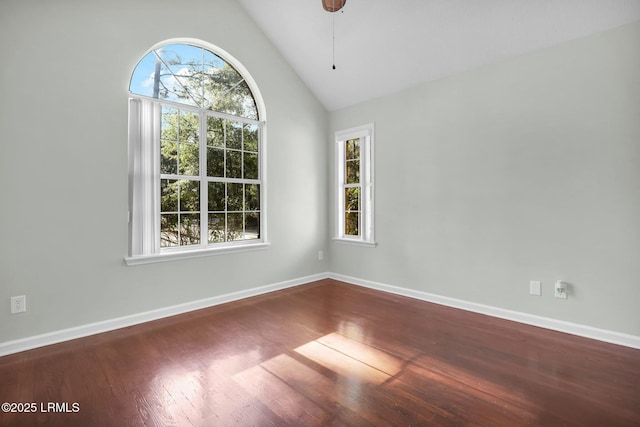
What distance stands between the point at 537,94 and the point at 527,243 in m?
1.39

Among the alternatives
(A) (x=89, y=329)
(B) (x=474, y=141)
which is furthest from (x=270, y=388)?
(B) (x=474, y=141)

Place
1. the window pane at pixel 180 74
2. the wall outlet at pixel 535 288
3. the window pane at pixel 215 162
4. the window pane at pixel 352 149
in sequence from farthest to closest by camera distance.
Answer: the window pane at pixel 352 149 → the window pane at pixel 215 162 → the window pane at pixel 180 74 → the wall outlet at pixel 535 288

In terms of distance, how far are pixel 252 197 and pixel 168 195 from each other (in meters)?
1.06

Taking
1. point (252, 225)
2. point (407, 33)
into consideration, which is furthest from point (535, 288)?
point (252, 225)

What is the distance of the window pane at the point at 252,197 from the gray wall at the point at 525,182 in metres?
1.68

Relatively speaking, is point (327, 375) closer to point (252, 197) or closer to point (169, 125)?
point (252, 197)

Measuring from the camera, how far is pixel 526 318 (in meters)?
3.15

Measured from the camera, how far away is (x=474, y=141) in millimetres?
3477

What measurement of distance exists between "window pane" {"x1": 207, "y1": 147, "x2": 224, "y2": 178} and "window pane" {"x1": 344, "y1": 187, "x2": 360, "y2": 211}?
1.86 m

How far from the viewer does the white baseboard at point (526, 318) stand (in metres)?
2.69

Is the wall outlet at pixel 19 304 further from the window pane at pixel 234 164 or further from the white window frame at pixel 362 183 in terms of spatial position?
the white window frame at pixel 362 183

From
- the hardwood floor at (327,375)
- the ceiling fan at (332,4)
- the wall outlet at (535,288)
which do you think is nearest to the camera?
the hardwood floor at (327,375)

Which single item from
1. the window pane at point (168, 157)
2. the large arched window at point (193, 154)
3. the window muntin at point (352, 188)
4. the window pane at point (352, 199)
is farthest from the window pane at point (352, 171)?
the window pane at point (168, 157)

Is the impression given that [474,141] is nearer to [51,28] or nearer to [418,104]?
[418,104]
